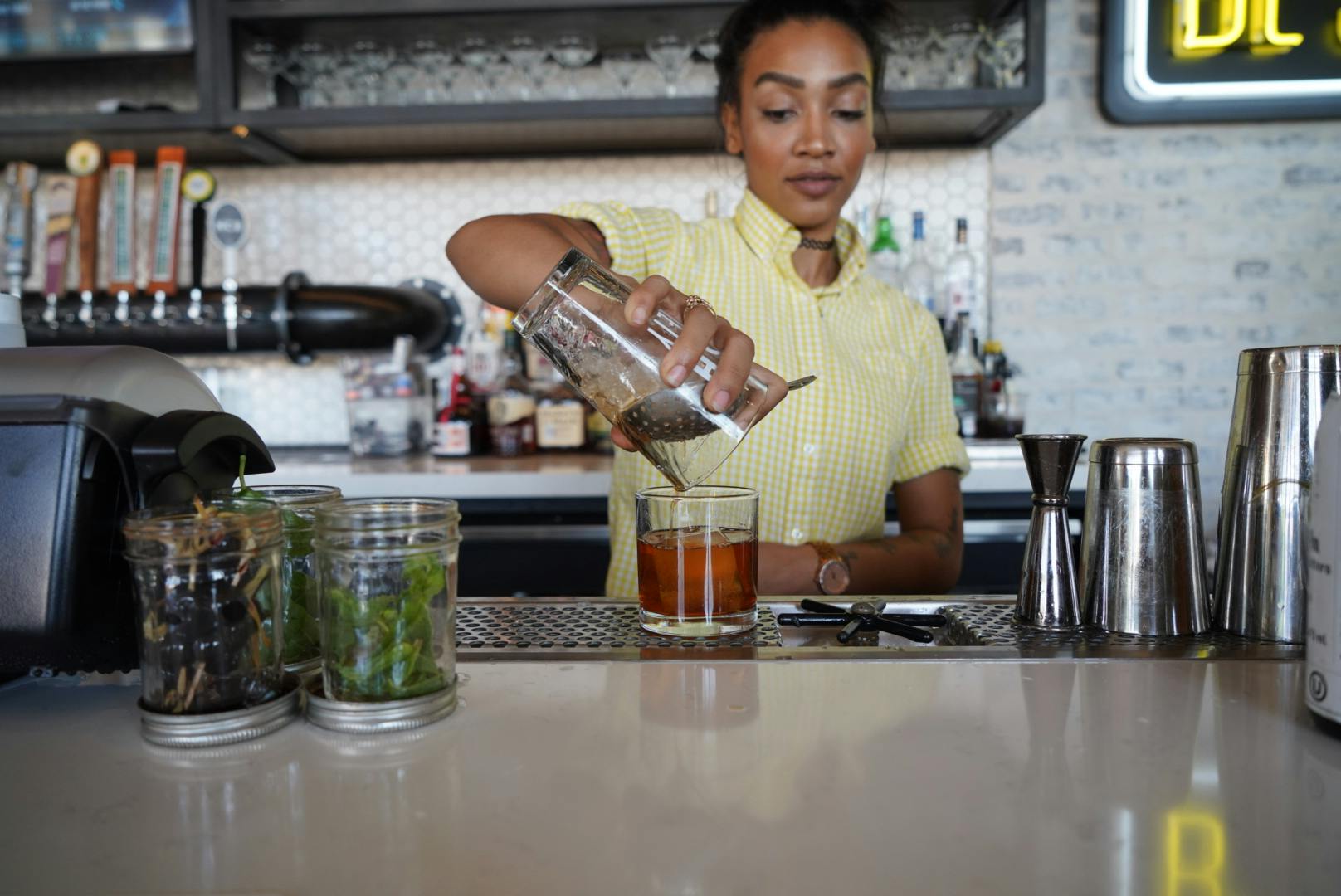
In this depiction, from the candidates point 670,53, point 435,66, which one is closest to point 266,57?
point 435,66

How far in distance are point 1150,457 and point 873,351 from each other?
0.71 metres

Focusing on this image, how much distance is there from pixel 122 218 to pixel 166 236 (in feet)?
0.52

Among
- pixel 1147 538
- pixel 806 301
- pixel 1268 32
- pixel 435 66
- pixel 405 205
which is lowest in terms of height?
pixel 1147 538

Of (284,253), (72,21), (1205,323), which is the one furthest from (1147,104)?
(72,21)

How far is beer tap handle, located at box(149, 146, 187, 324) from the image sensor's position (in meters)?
2.50

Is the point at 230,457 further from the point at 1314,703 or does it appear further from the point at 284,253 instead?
the point at 284,253

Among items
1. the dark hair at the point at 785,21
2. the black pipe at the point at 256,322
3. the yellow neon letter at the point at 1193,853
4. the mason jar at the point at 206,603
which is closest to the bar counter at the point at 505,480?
the black pipe at the point at 256,322

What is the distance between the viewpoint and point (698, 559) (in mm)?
843

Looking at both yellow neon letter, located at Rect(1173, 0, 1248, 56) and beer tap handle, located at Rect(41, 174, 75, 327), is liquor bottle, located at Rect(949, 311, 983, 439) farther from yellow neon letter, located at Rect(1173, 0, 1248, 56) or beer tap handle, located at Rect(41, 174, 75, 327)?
beer tap handle, located at Rect(41, 174, 75, 327)

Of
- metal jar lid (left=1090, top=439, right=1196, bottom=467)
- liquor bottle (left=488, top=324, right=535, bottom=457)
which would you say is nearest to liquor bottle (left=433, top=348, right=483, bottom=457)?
liquor bottle (left=488, top=324, right=535, bottom=457)

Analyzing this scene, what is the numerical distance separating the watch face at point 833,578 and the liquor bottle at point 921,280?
155 centimetres

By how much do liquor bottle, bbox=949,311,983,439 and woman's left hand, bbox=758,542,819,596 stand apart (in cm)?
130

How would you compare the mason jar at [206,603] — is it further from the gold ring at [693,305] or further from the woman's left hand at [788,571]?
the woman's left hand at [788,571]

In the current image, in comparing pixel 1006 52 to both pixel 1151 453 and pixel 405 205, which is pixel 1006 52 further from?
pixel 1151 453
